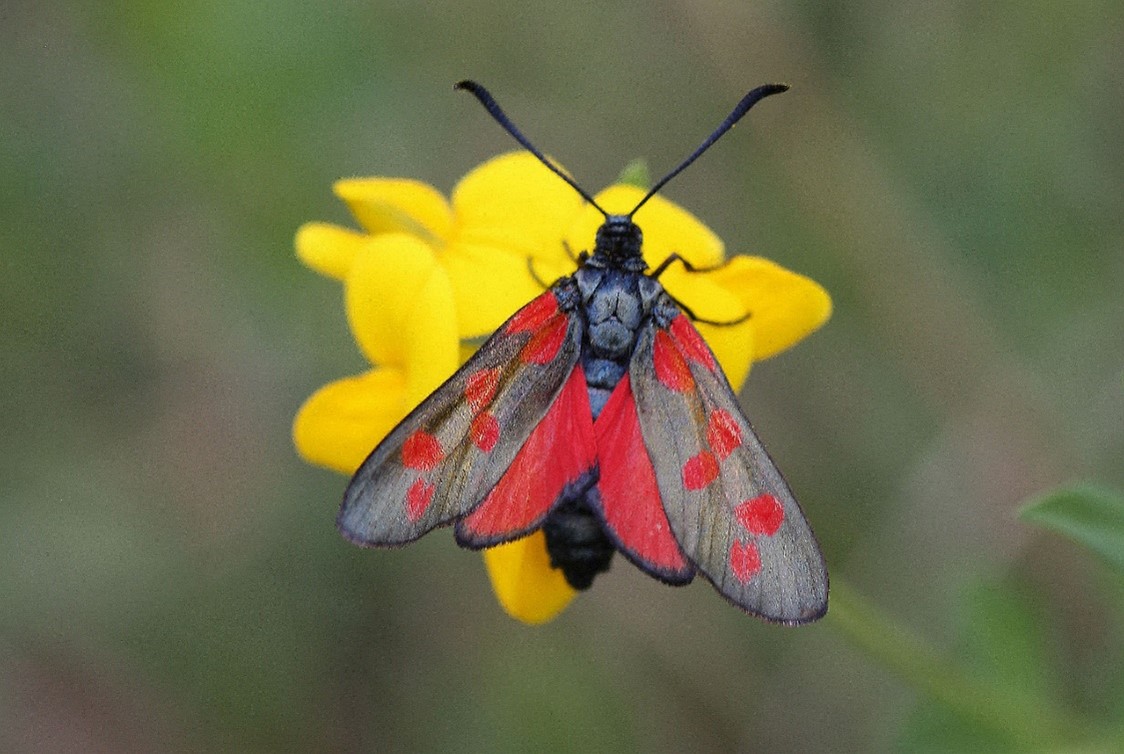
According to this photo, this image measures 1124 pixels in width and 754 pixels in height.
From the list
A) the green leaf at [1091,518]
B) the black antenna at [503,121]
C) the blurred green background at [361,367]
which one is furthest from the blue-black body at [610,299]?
the blurred green background at [361,367]

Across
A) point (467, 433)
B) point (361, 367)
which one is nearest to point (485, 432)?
point (467, 433)

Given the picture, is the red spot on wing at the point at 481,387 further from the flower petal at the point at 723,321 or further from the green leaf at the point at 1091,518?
the green leaf at the point at 1091,518

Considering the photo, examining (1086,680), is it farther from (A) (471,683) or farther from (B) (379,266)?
(B) (379,266)

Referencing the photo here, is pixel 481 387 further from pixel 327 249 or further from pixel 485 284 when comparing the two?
pixel 327 249

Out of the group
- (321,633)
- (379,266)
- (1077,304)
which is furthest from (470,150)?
(379,266)

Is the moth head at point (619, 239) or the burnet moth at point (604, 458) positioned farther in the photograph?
the moth head at point (619, 239)

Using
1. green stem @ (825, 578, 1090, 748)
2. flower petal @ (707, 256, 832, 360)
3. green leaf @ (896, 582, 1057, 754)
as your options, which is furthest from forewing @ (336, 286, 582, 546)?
green leaf @ (896, 582, 1057, 754)

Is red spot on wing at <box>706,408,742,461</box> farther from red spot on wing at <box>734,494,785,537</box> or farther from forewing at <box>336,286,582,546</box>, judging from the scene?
forewing at <box>336,286,582,546</box>
